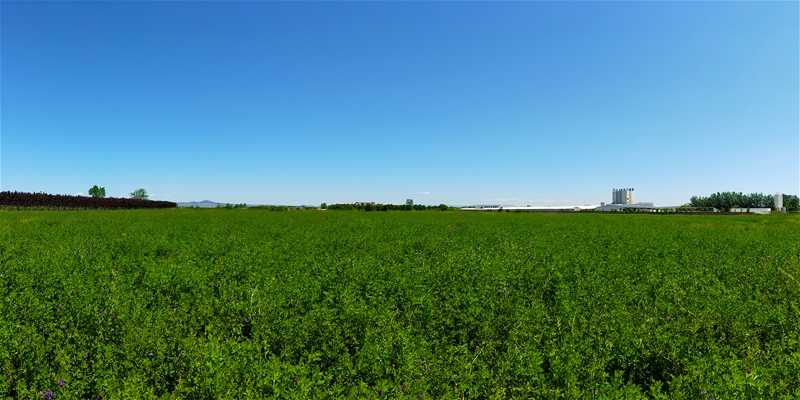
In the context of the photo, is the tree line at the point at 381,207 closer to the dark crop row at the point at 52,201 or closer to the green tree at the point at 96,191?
the dark crop row at the point at 52,201

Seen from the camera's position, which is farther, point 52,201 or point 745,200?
point 745,200

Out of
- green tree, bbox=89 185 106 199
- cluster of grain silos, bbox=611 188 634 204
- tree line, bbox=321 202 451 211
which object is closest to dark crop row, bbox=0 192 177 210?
tree line, bbox=321 202 451 211

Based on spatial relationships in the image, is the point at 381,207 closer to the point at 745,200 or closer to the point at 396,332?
the point at 396,332

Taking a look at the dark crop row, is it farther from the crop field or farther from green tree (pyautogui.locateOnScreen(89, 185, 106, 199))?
green tree (pyautogui.locateOnScreen(89, 185, 106, 199))

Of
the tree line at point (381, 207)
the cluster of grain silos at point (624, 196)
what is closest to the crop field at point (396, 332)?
the tree line at point (381, 207)

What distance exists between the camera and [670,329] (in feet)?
13.9

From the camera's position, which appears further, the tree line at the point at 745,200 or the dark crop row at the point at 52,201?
the tree line at the point at 745,200

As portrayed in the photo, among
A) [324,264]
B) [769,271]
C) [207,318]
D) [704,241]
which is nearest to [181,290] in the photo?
[207,318]

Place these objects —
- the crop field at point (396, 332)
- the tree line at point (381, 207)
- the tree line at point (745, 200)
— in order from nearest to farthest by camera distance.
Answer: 1. the crop field at point (396, 332)
2. the tree line at point (381, 207)
3. the tree line at point (745, 200)

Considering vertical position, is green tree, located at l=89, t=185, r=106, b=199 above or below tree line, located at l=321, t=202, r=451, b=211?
above

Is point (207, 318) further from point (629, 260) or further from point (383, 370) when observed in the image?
point (629, 260)

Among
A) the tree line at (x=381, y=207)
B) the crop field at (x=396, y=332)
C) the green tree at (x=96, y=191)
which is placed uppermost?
the green tree at (x=96, y=191)

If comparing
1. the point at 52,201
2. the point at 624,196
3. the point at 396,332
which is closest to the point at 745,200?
the point at 624,196

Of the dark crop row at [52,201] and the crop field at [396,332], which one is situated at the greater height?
the dark crop row at [52,201]
